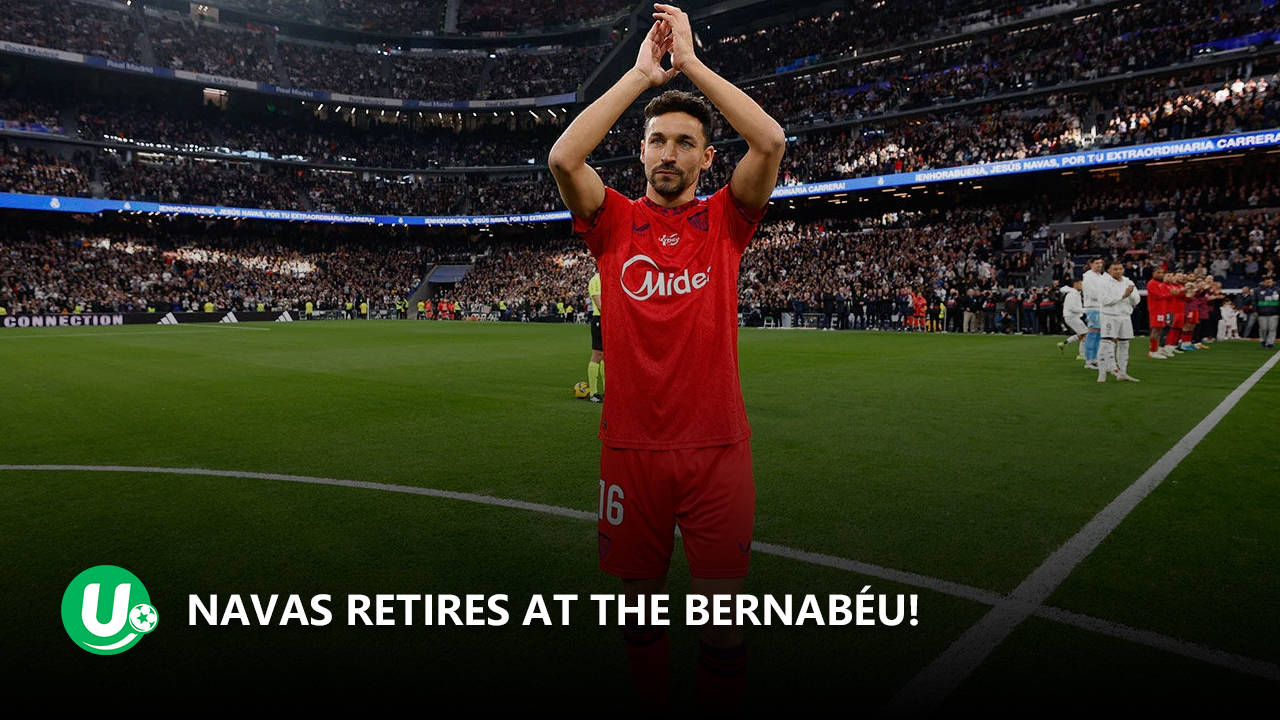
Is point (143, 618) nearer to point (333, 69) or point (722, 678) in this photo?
point (722, 678)

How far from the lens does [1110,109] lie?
37.3m

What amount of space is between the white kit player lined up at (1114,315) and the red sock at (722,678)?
471 inches

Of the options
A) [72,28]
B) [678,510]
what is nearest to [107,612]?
[678,510]

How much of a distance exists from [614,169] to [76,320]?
35.8m

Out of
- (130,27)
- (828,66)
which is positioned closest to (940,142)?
(828,66)

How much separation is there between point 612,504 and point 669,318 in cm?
68

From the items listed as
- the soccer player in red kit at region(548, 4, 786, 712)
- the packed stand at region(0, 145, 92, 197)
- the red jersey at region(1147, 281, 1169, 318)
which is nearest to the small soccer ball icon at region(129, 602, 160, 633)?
the soccer player in red kit at region(548, 4, 786, 712)

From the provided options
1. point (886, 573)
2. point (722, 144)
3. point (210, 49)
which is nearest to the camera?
point (886, 573)

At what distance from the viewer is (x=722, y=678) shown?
238cm

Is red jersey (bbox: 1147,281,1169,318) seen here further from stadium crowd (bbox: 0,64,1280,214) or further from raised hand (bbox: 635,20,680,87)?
stadium crowd (bbox: 0,64,1280,214)

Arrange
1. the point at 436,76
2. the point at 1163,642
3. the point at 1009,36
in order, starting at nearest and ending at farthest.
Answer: the point at 1163,642, the point at 1009,36, the point at 436,76

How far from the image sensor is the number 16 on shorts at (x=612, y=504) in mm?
2451

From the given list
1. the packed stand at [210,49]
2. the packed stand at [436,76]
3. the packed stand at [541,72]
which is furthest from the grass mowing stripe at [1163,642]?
the packed stand at [436,76]

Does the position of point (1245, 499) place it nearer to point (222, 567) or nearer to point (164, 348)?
point (222, 567)
